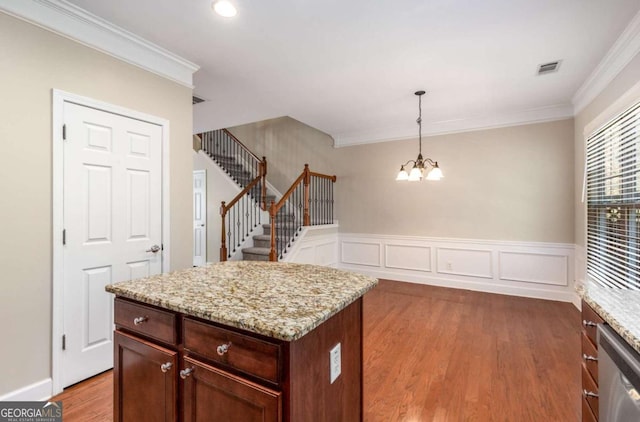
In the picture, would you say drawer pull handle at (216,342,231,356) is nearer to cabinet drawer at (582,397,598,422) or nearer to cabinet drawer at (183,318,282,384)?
cabinet drawer at (183,318,282,384)

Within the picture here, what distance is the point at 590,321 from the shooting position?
1.34 metres

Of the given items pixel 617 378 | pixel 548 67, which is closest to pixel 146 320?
pixel 617 378

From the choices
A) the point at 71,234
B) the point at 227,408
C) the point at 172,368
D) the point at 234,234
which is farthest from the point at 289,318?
the point at 234,234

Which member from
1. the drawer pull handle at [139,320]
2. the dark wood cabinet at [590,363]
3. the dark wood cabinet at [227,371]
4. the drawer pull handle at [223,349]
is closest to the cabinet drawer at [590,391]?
the dark wood cabinet at [590,363]

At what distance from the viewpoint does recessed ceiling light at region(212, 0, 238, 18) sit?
6.63 ft

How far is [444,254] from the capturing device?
15.8 ft

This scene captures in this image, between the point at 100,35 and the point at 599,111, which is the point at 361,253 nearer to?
the point at 599,111

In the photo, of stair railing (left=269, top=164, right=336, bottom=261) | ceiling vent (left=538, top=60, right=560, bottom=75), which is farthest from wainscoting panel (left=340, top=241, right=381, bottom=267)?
ceiling vent (left=538, top=60, right=560, bottom=75)

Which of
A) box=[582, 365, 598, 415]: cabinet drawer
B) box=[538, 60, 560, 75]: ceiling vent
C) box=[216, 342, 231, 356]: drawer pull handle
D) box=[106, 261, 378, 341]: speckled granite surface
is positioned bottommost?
box=[582, 365, 598, 415]: cabinet drawer

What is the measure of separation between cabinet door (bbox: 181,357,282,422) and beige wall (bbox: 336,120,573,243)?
14.5 ft

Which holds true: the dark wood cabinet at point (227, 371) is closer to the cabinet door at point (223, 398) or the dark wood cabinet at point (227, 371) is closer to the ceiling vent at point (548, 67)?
the cabinet door at point (223, 398)

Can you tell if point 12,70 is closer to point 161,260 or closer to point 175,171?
point 175,171

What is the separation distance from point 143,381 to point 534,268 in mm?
4759

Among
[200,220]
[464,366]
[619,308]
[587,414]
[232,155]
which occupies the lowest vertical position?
[464,366]
